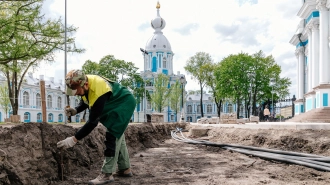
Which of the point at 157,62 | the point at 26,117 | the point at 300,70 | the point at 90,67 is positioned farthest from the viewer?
the point at 157,62

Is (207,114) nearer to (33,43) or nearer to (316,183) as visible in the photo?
(33,43)

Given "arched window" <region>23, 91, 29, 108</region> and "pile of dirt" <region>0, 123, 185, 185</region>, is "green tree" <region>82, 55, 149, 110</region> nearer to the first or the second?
"arched window" <region>23, 91, 29, 108</region>

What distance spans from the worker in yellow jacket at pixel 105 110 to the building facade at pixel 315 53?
15.9 metres

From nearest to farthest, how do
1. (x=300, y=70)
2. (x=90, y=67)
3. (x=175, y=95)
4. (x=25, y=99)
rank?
(x=300, y=70) → (x=90, y=67) → (x=25, y=99) → (x=175, y=95)

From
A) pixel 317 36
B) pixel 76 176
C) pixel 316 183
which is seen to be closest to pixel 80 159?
pixel 76 176

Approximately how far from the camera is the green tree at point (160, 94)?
166 feet

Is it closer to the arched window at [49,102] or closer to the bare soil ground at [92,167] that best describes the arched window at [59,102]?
the arched window at [49,102]

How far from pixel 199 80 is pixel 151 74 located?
51.4 ft

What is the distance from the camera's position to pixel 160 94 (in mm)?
50875

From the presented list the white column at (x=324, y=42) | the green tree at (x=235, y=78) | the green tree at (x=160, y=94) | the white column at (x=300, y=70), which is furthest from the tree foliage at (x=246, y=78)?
the green tree at (x=160, y=94)

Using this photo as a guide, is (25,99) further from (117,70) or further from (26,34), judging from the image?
(26,34)

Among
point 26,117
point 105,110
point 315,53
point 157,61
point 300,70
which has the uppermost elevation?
point 157,61

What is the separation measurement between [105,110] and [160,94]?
47.1 metres

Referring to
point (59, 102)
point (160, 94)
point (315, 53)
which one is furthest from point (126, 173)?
point (59, 102)
